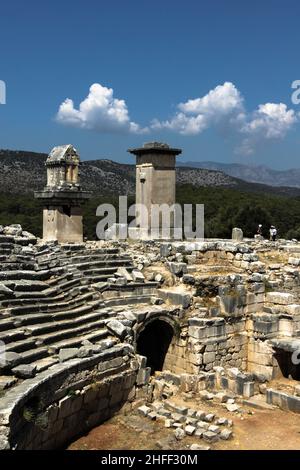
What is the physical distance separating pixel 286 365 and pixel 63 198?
29.6 feet

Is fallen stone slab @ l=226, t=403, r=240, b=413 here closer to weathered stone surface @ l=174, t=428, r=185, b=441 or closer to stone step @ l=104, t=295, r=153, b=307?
weathered stone surface @ l=174, t=428, r=185, b=441

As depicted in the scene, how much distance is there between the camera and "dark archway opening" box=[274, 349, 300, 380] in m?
13.2

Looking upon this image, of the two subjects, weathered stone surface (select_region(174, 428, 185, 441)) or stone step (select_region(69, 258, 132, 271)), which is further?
stone step (select_region(69, 258, 132, 271))

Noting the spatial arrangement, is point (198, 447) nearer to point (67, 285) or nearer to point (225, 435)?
point (225, 435)

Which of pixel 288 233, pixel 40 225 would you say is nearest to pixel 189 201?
pixel 288 233

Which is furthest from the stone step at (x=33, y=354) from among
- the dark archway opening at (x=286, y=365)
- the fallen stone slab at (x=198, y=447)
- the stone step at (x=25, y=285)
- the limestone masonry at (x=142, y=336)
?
the dark archway opening at (x=286, y=365)

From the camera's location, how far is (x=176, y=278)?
14164 mm

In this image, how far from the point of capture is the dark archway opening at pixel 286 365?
43.4 feet

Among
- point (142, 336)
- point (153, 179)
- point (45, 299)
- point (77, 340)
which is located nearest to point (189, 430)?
point (77, 340)

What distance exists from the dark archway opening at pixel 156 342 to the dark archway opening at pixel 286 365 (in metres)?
2.83

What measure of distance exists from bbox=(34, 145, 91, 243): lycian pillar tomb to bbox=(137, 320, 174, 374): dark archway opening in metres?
5.44

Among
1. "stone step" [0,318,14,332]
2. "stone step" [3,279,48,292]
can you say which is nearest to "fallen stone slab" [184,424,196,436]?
"stone step" [0,318,14,332]

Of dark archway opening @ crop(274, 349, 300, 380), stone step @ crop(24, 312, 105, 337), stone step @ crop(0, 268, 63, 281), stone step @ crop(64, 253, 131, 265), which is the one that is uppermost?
stone step @ crop(64, 253, 131, 265)

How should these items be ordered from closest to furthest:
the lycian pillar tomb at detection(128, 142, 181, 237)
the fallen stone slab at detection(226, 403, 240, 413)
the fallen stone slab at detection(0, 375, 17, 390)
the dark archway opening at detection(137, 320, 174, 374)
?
the fallen stone slab at detection(0, 375, 17, 390) < the fallen stone slab at detection(226, 403, 240, 413) < the dark archway opening at detection(137, 320, 174, 374) < the lycian pillar tomb at detection(128, 142, 181, 237)
